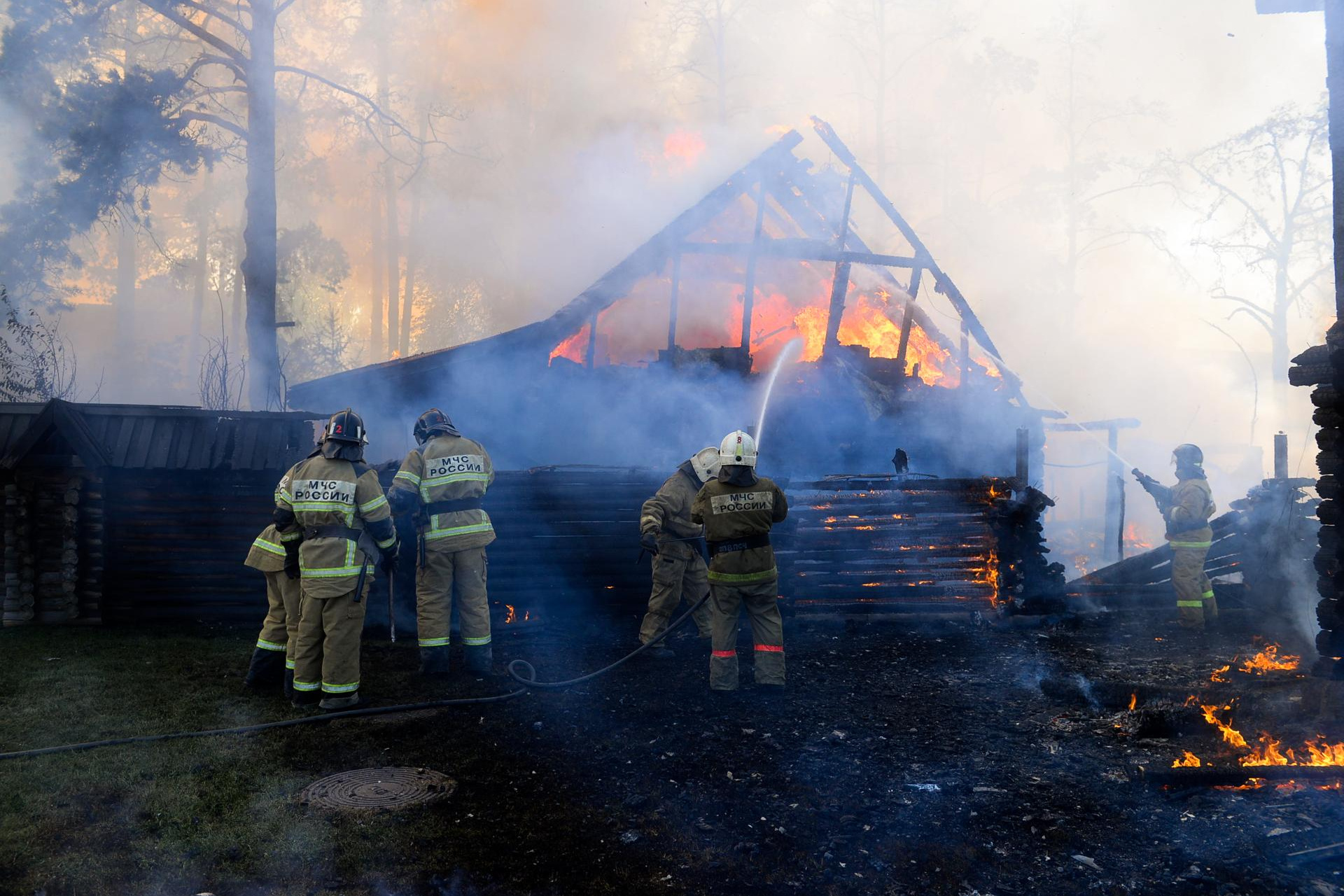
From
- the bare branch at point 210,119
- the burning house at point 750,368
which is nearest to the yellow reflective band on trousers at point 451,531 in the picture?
the burning house at point 750,368

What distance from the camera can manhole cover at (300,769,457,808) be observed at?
411cm

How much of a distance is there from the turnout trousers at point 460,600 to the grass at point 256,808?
48 centimetres

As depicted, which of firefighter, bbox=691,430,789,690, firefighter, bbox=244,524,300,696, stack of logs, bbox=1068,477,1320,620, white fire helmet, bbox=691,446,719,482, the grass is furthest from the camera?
stack of logs, bbox=1068,477,1320,620

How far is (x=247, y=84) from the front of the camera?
13805 millimetres

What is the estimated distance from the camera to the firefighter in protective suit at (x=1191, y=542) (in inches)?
348

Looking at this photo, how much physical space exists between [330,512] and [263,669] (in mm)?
1456

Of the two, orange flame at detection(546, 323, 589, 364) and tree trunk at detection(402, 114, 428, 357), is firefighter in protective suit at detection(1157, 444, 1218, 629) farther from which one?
tree trunk at detection(402, 114, 428, 357)

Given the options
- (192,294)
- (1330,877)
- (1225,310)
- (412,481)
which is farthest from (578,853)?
(192,294)

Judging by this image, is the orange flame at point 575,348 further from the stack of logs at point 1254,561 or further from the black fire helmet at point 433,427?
the stack of logs at point 1254,561

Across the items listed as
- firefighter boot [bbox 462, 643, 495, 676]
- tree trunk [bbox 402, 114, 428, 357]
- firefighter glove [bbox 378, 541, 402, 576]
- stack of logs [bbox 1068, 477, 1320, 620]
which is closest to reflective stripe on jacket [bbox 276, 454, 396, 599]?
firefighter glove [bbox 378, 541, 402, 576]

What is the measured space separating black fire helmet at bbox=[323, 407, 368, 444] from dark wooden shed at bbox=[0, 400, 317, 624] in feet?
12.0

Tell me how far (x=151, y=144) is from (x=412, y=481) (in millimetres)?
10896

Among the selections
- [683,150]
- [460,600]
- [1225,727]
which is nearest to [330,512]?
[460,600]

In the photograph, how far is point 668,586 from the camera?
7613mm
